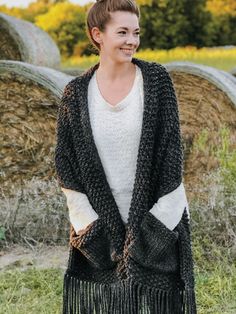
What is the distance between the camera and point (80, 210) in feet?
9.66

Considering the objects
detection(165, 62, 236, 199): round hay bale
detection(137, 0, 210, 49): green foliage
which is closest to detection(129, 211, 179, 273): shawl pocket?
detection(165, 62, 236, 199): round hay bale

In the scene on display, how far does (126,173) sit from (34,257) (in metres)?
2.40

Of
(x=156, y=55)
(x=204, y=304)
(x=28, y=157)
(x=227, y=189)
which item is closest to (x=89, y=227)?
(x=204, y=304)

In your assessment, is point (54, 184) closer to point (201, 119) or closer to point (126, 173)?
point (201, 119)

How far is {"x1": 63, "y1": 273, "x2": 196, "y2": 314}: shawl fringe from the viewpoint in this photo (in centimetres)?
289

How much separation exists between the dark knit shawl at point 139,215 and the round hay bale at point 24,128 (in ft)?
8.81

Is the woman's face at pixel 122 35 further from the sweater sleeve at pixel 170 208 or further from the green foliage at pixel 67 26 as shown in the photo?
the green foliage at pixel 67 26

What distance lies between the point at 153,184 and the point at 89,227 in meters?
0.26

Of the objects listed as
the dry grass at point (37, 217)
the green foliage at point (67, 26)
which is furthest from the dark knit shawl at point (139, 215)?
the green foliage at point (67, 26)

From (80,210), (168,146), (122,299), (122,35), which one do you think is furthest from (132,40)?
(122,299)

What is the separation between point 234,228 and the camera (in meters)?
4.90

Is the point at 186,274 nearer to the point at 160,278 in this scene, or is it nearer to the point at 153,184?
the point at 160,278

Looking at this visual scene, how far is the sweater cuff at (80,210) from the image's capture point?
2.95 metres

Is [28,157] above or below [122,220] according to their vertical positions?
below
